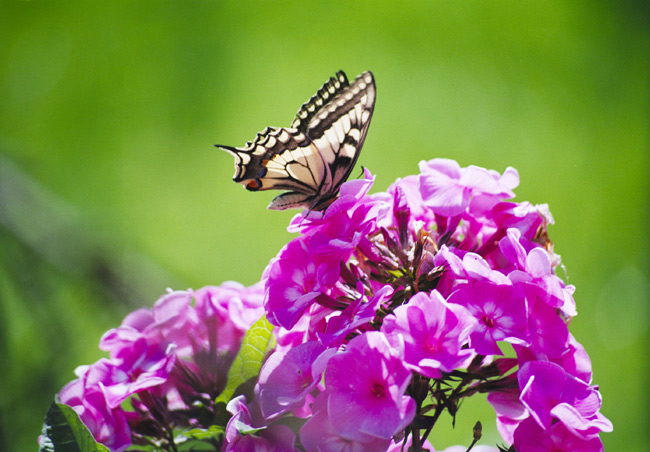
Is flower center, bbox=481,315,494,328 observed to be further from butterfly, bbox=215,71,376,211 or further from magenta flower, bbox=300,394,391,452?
butterfly, bbox=215,71,376,211

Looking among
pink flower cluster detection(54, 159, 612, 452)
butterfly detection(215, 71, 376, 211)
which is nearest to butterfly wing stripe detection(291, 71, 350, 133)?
butterfly detection(215, 71, 376, 211)

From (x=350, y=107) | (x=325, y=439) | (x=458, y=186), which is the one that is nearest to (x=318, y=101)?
(x=350, y=107)

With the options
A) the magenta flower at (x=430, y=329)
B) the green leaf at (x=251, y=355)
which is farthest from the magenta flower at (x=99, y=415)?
the magenta flower at (x=430, y=329)

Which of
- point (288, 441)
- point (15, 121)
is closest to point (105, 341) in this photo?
point (288, 441)

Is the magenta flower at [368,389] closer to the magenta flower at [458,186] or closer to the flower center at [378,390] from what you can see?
the flower center at [378,390]

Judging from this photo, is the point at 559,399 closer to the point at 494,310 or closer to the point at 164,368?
the point at 494,310

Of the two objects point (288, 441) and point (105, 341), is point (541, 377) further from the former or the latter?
point (105, 341)
